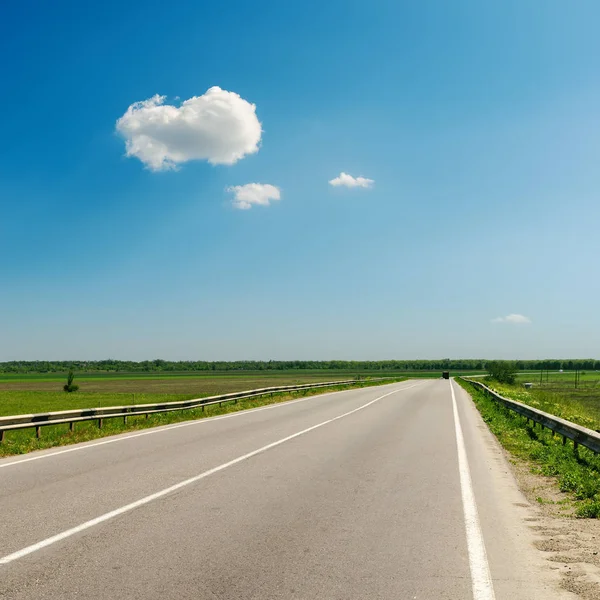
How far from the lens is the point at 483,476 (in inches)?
448

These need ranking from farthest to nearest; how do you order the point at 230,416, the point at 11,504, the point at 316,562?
the point at 230,416 < the point at 11,504 < the point at 316,562

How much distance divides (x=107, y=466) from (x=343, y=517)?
587 centimetres

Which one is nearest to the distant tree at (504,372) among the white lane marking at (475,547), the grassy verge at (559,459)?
the grassy verge at (559,459)

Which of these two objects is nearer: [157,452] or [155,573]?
[155,573]

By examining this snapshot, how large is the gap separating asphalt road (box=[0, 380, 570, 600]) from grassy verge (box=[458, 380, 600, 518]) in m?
0.88

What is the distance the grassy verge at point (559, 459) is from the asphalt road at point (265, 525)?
881mm

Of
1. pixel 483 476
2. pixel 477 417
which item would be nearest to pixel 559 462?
pixel 483 476

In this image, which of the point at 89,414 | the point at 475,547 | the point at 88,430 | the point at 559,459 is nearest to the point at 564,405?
the point at 559,459

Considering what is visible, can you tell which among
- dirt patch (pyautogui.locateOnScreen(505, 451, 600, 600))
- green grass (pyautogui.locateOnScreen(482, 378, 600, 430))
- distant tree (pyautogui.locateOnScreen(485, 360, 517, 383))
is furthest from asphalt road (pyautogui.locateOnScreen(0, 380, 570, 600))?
distant tree (pyautogui.locateOnScreen(485, 360, 517, 383))

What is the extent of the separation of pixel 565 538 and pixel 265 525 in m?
3.70

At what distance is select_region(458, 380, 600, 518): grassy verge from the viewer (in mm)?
9430

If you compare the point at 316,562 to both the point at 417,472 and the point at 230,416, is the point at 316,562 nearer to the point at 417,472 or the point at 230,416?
the point at 417,472

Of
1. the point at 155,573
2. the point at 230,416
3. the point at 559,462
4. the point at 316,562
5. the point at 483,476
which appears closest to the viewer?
the point at 155,573

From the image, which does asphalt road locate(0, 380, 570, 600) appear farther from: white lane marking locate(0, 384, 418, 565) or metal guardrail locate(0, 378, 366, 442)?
metal guardrail locate(0, 378, 366, 442)
